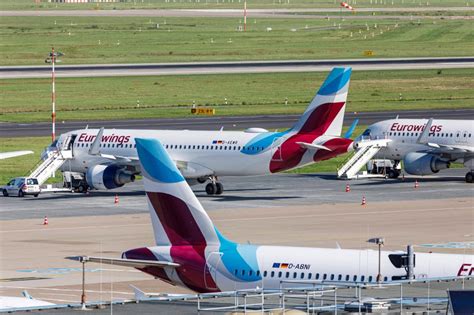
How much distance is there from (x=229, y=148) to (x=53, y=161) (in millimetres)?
13747

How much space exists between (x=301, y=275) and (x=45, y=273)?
19.6 metres

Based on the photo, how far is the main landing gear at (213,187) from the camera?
9375 centimetres

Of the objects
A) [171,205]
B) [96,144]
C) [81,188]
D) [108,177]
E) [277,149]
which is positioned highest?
[96,144]

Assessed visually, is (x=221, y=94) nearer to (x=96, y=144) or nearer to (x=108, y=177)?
(x=96, y=144)

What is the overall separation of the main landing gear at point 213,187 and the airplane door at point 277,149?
5076 mm

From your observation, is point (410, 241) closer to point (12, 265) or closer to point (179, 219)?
point (12, 265)

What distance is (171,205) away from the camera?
47.5 meters

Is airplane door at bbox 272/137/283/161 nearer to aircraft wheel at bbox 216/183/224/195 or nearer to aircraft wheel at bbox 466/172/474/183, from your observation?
aircraft wheel at bbox 216/183/224/195

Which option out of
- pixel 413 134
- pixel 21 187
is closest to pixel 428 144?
pixel 413 134

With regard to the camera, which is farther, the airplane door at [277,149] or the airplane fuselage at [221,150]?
the airplane door at [277,149]

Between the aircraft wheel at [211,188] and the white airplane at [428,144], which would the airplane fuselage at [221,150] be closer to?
the aircraft wheel at [211,188]

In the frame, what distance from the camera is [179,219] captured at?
156ft

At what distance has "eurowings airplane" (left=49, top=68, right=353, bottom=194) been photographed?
90.5 meters

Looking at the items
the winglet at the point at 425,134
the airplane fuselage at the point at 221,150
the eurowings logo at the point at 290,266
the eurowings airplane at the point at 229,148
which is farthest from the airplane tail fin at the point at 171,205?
the winglet at the point at 425,134
